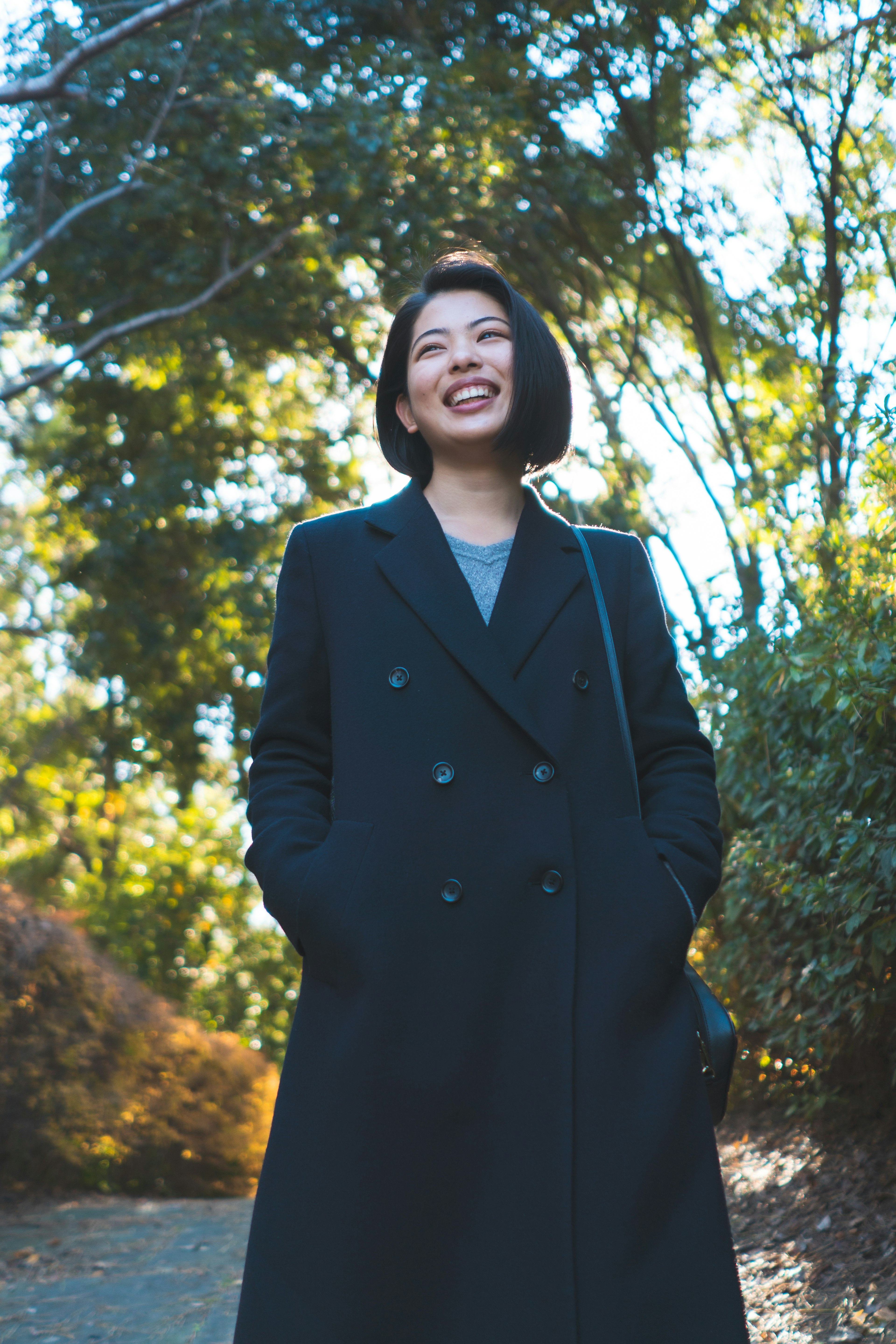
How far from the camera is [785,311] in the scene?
281 inches

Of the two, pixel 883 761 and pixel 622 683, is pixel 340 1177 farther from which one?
pixel 883 761

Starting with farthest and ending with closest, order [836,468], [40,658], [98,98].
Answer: [40,658]
[98,98]
[836,468]

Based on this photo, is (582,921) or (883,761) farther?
(883,761)

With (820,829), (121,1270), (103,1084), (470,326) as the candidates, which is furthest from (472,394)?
(103,1084)

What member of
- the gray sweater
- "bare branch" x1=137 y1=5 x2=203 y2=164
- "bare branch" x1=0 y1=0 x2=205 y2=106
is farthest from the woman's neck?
"bare branch" x1=137 y1=5 x2=203 y2=164

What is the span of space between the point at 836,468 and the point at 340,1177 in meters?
5.02

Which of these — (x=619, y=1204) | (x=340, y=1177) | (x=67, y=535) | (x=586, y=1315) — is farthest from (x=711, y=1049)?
(x=67, y=535)

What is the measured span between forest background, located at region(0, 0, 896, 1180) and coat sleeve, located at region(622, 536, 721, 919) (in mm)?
1114

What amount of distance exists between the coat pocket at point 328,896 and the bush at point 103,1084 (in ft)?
17.5

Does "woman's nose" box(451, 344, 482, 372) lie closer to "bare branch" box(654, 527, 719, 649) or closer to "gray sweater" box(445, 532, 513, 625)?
"gray sweater" box(445, 532, 513, 625)

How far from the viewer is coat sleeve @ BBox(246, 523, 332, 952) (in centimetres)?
198

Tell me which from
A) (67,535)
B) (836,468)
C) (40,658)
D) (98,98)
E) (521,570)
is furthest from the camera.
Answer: (40,658)

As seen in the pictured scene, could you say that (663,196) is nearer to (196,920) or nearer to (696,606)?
(696,606)

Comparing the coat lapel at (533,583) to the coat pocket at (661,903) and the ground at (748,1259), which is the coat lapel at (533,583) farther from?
the ground at (748,1259)
